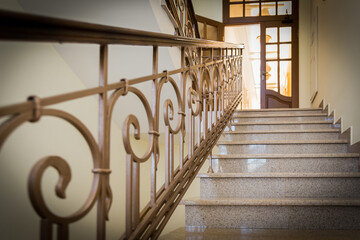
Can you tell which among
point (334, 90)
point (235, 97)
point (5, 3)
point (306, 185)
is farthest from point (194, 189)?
point (5, 3)

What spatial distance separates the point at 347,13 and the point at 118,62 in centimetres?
218

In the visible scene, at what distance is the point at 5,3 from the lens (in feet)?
9.50

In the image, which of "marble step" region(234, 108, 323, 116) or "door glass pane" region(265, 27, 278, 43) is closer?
"marble step" region(234, 108, 323, 116)

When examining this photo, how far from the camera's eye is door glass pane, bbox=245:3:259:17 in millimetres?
7566

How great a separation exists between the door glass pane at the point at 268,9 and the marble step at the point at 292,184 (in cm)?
545

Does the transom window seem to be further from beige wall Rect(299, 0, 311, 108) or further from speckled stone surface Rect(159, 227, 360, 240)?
speckled stone surface Rect(159, 227, 360, 240)

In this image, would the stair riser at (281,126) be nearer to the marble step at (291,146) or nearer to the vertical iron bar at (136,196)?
the marble step at (291,146)

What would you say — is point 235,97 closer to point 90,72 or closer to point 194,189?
point 90,72

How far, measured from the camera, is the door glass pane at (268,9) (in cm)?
748

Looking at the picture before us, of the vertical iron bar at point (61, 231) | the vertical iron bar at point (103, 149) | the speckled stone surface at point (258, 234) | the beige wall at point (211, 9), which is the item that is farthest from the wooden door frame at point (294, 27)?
the vertical iron bar at point (61, 231)

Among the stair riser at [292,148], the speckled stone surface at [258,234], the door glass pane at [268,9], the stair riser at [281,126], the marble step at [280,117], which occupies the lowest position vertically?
the speckled stone surface at [258,234]

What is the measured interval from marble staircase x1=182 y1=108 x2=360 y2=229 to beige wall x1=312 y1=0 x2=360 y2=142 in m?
0.43

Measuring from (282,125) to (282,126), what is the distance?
14 millimetres

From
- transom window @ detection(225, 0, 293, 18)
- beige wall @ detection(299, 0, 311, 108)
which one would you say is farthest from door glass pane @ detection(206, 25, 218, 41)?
beige wall @ detection(299, 0, 311, 108)
